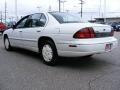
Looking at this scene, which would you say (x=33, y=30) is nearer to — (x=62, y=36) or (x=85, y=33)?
(x=62, y=36)

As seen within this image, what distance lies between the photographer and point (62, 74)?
5.81m

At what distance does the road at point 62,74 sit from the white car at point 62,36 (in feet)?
1.44

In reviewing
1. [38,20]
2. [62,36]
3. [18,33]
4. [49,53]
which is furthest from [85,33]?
[18,33]

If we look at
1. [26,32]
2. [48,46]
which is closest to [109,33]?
[48,46]

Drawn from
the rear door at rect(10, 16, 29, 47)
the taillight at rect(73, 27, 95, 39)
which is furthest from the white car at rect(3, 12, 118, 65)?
the rear door at rect(10, 16, 29, 47)

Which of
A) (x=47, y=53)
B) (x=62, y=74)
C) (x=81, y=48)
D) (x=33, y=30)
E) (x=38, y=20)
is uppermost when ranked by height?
(x=38, y=20)

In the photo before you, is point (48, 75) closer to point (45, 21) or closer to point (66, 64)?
point (66, 64)

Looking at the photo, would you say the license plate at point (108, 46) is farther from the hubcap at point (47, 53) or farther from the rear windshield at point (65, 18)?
the hubcap at point (47, 53)

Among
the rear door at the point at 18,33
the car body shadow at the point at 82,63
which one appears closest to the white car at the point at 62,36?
the rear door at the point at 18,33

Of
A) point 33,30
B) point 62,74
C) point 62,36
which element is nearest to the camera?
point 62,74

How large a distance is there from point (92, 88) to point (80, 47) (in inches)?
53.9

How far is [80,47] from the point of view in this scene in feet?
19.2

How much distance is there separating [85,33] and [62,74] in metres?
Result: 1.12

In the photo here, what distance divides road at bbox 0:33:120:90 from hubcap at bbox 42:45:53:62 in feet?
0.80
